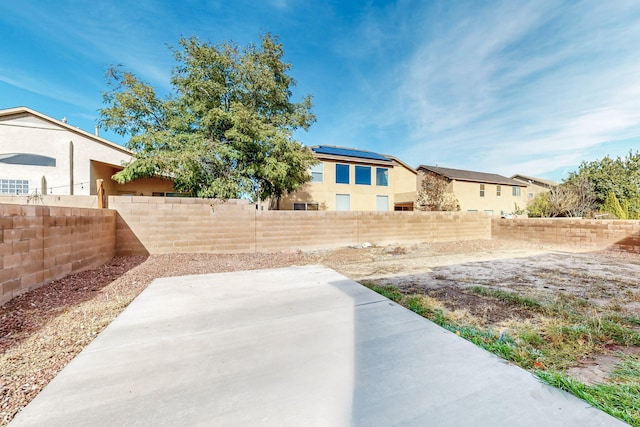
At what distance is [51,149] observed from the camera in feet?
35.3

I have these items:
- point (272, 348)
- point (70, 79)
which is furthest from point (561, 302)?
point (70, 79)

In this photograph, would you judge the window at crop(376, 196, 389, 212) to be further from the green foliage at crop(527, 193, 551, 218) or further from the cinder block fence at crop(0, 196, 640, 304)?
the green foliage at crop(527, 193, 551, 218)

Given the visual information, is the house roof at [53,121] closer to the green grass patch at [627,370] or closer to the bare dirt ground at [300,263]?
the bare dirt ground at [300,263]

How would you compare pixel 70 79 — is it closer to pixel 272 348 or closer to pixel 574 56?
pixel 272 348

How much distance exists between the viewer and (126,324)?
2.54 m

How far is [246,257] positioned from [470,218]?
10.3 meters

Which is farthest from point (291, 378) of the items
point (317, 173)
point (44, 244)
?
point (317, 173)

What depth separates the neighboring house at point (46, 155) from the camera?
33.7 ft

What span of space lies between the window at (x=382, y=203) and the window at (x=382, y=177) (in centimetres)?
87

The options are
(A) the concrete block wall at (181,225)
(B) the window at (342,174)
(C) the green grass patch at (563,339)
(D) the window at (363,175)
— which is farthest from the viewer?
(D) the window at (363,175)

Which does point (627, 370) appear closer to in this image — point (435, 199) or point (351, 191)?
point (351, 191)

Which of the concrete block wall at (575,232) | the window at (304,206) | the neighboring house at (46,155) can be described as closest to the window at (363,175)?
the window at (304,206)

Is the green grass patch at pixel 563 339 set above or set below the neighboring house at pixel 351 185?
below

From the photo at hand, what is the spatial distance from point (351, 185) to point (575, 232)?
10195mm
